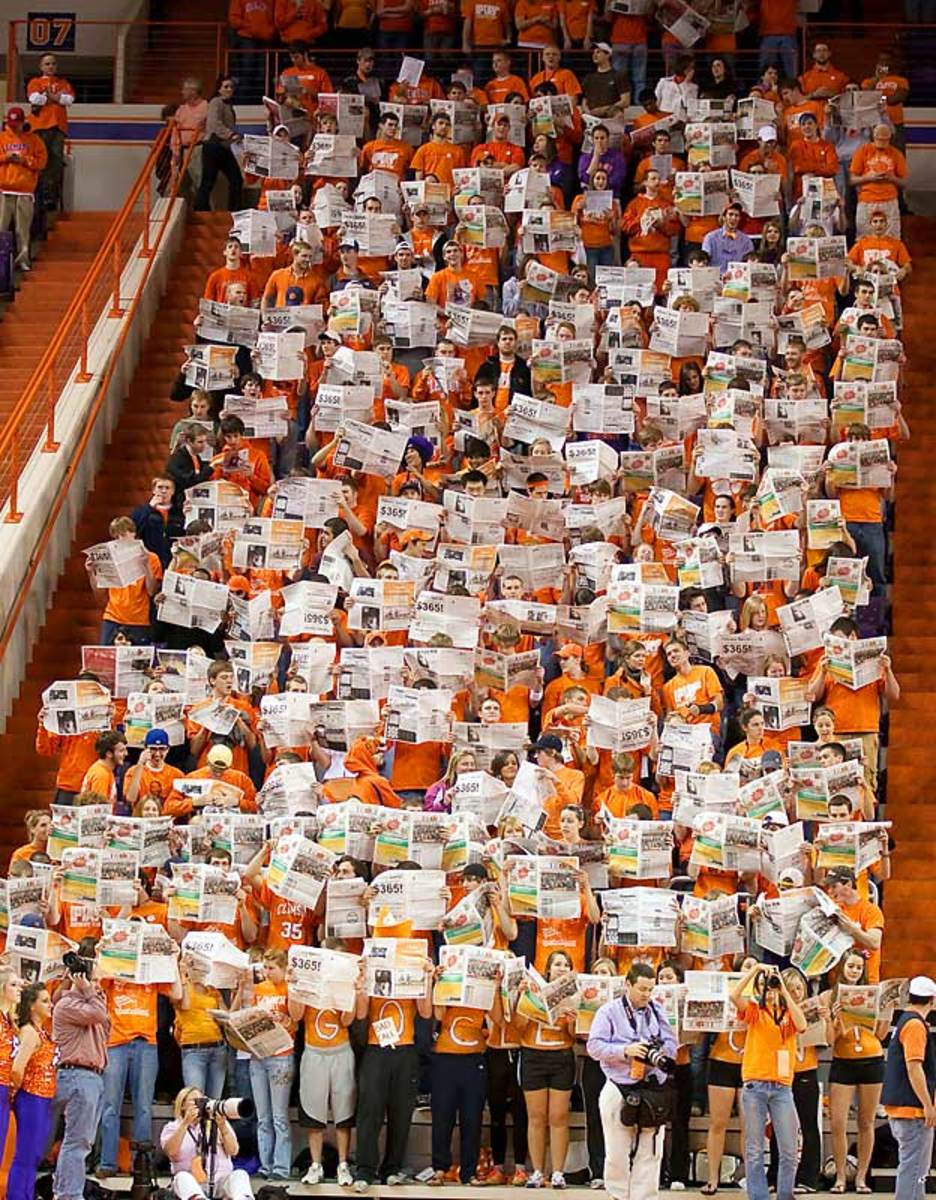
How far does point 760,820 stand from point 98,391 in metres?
9.40

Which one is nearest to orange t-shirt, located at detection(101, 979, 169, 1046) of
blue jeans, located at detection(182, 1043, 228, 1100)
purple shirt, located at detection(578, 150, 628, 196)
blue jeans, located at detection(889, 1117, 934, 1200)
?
blue jeans, located at detection(182, 1043, 228, 1100)

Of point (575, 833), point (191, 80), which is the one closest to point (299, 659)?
point (575, 833)

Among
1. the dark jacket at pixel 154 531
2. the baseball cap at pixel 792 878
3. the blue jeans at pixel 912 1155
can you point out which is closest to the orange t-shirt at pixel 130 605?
the dark jacket at pixel 154 531

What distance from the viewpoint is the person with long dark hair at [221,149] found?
28719 millimetres

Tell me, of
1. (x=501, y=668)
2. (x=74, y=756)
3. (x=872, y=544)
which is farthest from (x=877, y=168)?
(x=74, y=756)

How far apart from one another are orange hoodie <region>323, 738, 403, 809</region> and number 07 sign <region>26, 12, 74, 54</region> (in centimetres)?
1534

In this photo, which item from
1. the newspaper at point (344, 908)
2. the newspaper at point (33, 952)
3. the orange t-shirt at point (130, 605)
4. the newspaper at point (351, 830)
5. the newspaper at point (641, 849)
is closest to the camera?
the newspaper at point (33, 952)

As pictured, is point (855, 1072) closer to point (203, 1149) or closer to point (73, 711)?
point (203, 1149)

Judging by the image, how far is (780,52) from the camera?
29453 mm

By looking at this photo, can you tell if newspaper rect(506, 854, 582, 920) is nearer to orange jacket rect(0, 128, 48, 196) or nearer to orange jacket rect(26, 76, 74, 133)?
orange jacket rect(0, 128, 48, 196)

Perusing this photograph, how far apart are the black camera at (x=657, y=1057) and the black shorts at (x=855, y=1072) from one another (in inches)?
58.9

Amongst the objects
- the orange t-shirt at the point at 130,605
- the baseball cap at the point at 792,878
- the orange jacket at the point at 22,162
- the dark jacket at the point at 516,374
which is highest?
the orange jacket at the point at 22,162

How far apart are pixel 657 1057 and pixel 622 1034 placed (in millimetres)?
289

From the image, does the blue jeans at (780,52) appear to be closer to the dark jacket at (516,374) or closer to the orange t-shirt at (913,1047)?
the dark jacket at (516,374)
